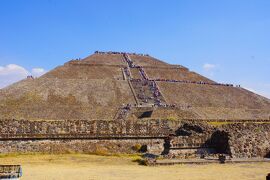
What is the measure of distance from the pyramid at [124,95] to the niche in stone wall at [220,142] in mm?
17121

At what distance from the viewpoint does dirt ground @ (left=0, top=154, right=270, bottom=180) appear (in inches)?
567


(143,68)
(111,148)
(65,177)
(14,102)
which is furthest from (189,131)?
(143,68)

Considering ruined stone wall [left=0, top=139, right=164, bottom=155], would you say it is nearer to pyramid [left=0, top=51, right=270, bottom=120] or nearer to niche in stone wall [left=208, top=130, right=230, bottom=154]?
niche in stone wall [left=208, top=130, right=230, bottom=154]

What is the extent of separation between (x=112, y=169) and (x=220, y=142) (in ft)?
25.0

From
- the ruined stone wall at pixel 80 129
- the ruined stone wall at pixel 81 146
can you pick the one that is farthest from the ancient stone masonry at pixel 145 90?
the ruined stone wall at pixel 81 146

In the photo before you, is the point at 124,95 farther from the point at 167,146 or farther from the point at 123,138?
the point at 167,146

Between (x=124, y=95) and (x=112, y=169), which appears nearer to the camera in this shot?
(x=112, y=169)

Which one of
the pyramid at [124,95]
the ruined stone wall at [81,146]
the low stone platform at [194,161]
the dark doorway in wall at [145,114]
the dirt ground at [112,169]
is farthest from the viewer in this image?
the pyramid at [124,95]

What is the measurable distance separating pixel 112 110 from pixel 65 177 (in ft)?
100

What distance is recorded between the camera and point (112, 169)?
Result: 16.5 meters

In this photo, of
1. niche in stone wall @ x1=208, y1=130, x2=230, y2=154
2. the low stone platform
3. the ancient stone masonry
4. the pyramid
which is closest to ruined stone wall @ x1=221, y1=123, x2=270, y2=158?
niche in stone wall @ x1=208, y1=130, x2=230, y2=154

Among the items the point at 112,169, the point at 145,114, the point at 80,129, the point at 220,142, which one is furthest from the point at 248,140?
the point at 145,114

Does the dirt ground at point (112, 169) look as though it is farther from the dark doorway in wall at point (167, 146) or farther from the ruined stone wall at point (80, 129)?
the dark doorway in wall at point (167, 146)

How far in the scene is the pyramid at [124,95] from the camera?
42.5m
